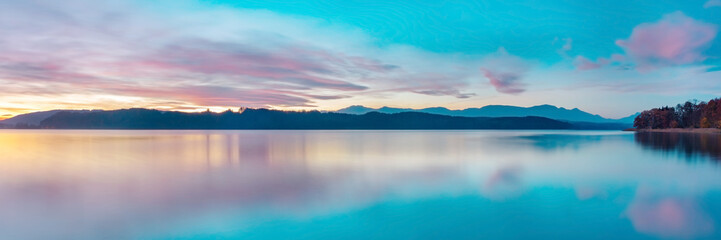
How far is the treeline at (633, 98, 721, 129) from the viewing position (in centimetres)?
7156

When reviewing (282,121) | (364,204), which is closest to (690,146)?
(364,204)

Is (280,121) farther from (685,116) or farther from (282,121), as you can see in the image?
(685,116)

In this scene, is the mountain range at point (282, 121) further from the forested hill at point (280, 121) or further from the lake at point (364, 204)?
the lake at point (364, 204)

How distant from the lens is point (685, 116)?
3484 inches

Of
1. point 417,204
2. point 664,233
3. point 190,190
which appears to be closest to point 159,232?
point 190,190

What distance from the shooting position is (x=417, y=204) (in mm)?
8430

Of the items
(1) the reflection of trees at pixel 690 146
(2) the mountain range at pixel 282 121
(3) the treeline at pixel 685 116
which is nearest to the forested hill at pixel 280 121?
(2) the mountain range at pixel 282 121

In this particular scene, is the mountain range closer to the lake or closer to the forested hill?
the forested hill

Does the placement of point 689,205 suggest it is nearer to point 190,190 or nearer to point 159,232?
point 159,232

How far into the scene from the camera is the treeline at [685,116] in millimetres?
71562

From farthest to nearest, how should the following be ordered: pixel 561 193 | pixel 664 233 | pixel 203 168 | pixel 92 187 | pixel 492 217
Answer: pixel 203 168 < pixel 92 187 < pixel 561 193 < pixel 492 217 < pixel 664 233

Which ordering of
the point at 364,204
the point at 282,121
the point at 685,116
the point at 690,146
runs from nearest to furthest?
the point at 364,204
the point at 690,146
the point at 685,116
the point at 282,121

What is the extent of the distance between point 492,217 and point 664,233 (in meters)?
2.58

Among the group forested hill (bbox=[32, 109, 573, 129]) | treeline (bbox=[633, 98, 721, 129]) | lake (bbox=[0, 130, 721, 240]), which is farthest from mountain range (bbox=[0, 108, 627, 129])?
lake (bbox=[0, 130, 721, 240])
